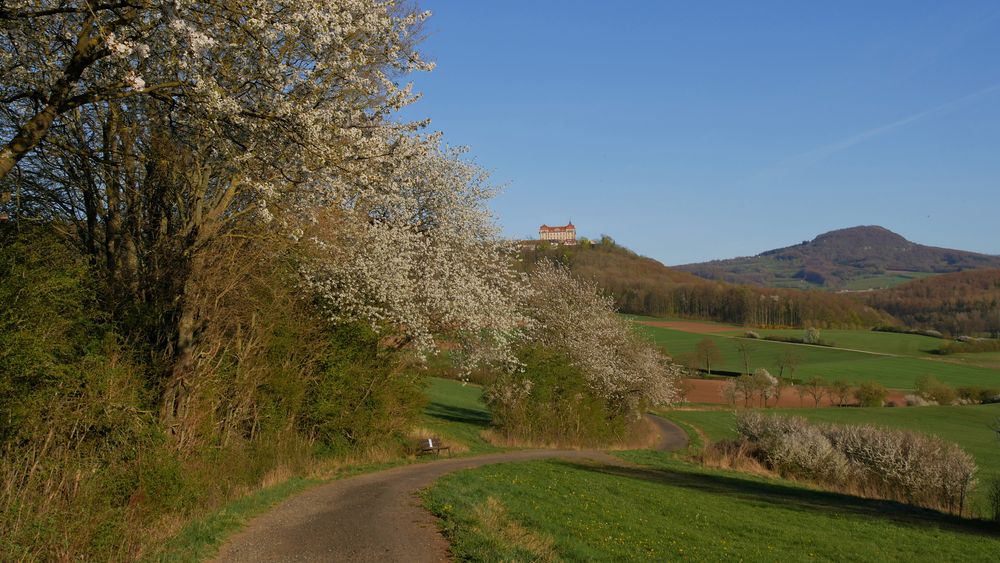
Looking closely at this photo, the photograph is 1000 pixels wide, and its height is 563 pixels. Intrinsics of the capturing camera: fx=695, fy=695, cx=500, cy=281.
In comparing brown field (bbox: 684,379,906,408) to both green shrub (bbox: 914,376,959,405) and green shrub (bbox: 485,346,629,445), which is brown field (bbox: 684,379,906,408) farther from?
green shrub (bbox: 485,346,629,445)

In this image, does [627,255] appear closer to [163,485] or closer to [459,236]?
[459,236]

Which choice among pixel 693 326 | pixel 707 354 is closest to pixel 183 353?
pixel 707 354

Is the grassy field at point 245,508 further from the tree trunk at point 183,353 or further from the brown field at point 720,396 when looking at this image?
the brown field at point 720,396

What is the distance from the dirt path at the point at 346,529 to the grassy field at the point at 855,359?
2561 inches

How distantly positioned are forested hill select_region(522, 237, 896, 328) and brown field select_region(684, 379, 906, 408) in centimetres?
3759

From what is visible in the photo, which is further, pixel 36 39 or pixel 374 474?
pixel 374 474

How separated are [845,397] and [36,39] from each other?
85.2 meters

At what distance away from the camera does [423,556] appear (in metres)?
9.41

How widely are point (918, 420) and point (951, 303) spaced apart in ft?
366

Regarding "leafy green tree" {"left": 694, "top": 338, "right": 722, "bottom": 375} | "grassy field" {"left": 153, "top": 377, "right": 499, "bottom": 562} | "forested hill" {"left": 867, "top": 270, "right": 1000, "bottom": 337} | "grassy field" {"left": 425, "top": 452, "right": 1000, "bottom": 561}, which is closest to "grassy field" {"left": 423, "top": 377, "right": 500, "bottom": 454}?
"grassy field" {"left": 153, "top": 377, "right": 499, "bottom": 562}

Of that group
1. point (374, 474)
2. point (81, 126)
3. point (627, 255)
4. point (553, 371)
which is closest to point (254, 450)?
point (374, 474)

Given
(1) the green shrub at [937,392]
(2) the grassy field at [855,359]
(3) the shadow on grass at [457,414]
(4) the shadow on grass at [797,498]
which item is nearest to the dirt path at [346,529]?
(4) the shadow on grass at [797,498]

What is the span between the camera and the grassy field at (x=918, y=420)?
2066 inches

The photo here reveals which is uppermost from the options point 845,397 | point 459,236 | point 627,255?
point 627,255
